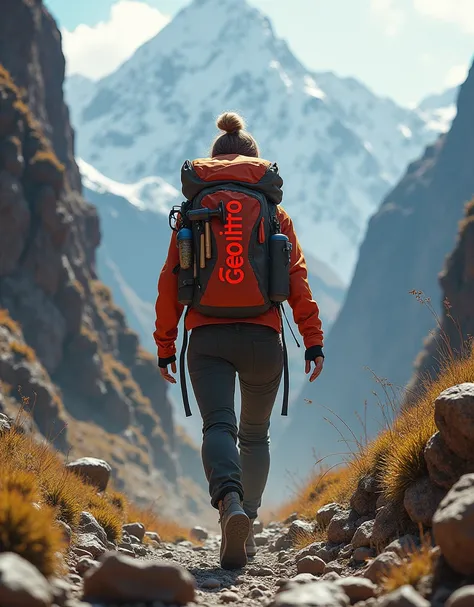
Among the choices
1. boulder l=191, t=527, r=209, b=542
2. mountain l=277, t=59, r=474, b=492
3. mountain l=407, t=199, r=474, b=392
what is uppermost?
mountain l=277, t=59, r=474, b=492

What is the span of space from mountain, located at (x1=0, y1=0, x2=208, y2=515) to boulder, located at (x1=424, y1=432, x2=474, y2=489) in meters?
21.7

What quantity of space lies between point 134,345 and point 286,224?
5660cm

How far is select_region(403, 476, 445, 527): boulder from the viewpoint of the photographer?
15.0 feet

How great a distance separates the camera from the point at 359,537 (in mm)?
5402

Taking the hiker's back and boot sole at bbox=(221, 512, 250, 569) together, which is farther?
the hiker's back

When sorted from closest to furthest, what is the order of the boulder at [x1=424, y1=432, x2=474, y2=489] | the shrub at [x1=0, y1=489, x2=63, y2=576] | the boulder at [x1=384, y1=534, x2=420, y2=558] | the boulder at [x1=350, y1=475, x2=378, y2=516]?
the shrub at [x1=0, y1=489, x2=63, y2=576] → the boulder at [x1=384, y1=534, x2=420, y2=558] → the boulder at [x1=424, y1=432, x2=474, y2=489] → the boulder at [x1=350, y1=475, x2=378, y2=516]

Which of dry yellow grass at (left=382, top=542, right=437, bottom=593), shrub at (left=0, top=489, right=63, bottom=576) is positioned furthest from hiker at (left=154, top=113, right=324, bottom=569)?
shrub at (left=0, top=489, right=63, bottom=576)

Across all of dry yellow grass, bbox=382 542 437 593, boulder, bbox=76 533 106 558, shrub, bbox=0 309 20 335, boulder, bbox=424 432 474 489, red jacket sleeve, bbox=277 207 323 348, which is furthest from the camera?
shrub, bbox=0 309 20 335

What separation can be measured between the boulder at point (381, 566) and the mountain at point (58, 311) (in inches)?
869

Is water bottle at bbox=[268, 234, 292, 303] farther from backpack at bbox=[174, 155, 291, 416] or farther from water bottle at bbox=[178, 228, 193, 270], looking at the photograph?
water bottle at bbox=[178, 228, 193, 270]

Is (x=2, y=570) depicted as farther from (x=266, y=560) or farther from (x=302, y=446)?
(x=302, y=446)

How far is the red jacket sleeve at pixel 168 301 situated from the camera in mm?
5683

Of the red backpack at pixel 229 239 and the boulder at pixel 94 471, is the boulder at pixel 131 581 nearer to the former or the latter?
the red backpack at pixel 229 239

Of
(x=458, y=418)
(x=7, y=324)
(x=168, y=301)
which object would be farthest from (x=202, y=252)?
(x=7, y=324)
